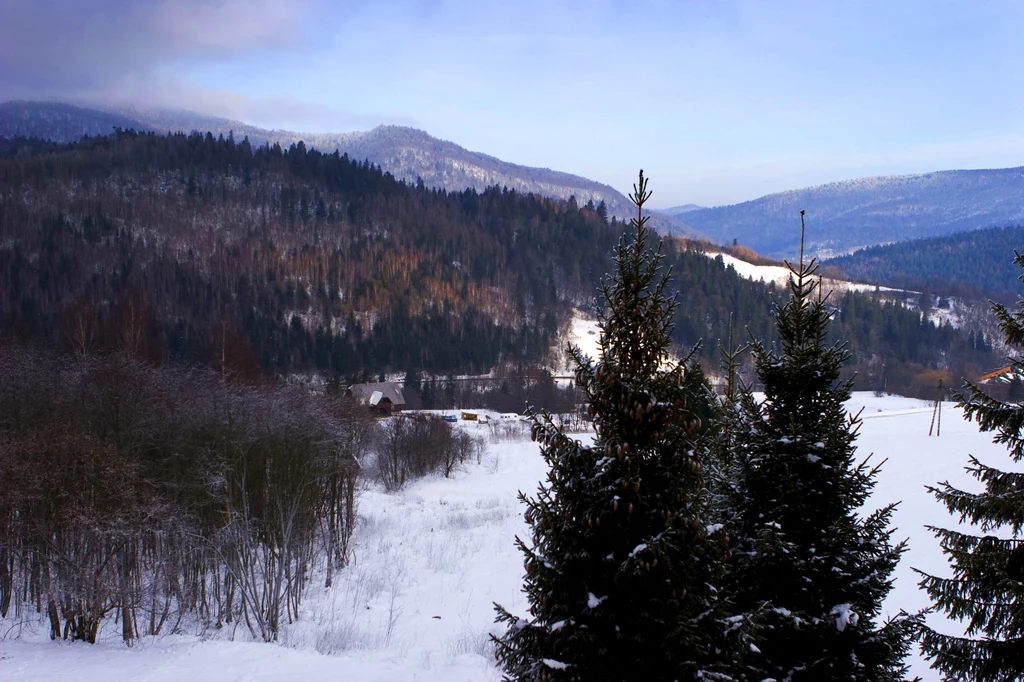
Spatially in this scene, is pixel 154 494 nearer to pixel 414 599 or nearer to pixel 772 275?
pixel 414 599

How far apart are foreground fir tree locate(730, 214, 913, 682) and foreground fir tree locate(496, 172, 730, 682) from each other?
1366mm

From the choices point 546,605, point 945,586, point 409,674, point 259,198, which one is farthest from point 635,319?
point 259,198

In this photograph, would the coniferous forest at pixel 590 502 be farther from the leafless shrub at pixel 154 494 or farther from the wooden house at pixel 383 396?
the wooden house at pixel 383 396

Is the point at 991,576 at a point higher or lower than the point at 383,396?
higher

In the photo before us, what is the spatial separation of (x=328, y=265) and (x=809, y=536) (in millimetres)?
138953

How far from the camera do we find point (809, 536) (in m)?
7.69

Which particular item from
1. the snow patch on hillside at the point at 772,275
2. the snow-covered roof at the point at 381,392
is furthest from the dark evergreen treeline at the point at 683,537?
the snow patch on hillside at the point at 772,275

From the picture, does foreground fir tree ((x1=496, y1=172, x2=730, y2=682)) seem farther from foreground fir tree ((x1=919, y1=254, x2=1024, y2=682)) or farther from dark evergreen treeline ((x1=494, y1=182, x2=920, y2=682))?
foreground fir tree ((x1=919, y1=254, x2=1024, y2=682))

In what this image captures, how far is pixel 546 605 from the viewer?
6.50 metres

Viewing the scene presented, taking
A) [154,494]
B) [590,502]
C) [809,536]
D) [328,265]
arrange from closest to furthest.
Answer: [590,502] < [809,536] < [154,494] < [328,265]

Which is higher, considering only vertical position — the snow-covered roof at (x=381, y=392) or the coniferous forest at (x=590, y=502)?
the coniferous forest at (x=590, y=502)

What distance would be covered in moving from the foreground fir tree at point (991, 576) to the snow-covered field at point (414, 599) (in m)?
2.21

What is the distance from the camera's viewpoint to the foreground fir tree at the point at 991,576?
24.9 ft

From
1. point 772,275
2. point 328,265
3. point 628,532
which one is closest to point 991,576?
point 628,532
